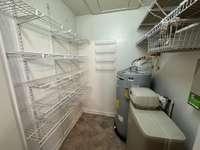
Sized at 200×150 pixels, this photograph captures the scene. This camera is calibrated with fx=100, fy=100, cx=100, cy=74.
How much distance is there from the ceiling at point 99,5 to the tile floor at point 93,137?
2.15 meters

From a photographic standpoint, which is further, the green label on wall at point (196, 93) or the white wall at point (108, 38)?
the white wall at point (108, 38)

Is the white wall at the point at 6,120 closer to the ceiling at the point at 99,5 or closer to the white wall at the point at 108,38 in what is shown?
the ceiling at the point at 99,5

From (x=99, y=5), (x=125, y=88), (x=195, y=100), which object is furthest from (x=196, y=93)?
(x=99, y=5)

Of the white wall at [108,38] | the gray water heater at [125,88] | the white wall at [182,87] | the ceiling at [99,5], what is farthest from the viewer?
the white wall at [108,38]

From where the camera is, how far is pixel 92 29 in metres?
2.04

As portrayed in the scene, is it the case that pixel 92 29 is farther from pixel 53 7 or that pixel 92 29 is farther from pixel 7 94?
pixel 7 94

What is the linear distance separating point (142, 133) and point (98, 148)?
3.32ft

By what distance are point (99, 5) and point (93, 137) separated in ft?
7.22

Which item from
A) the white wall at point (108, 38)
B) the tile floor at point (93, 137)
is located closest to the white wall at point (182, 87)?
the white wall at point (108, 38)

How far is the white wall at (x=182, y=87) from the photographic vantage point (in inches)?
34.0

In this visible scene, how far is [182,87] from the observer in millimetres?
1028

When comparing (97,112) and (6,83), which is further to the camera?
(97,112)

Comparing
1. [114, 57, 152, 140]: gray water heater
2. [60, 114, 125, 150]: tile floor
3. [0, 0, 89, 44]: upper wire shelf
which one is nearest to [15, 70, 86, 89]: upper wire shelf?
[0, 0, 89, 44]: upper wire shelf

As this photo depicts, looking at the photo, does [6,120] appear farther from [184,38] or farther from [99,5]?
[99,5]
